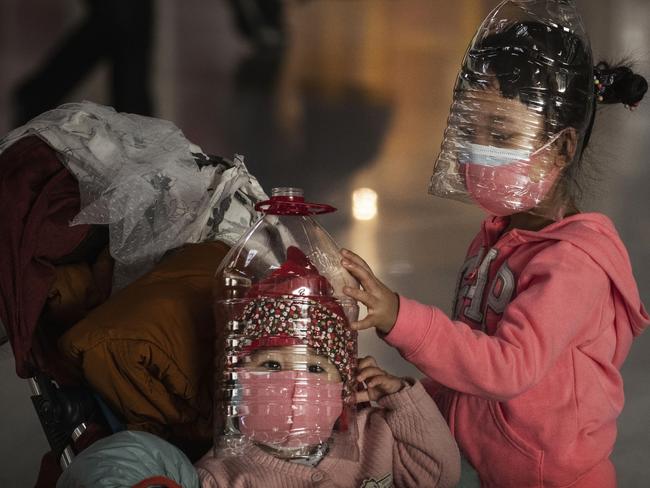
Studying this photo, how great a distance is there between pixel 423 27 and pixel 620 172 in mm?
998

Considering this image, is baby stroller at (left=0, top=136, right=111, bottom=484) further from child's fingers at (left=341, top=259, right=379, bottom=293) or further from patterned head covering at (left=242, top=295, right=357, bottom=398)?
child's fingers at (left=341, top=259, right=379, bottom=293)

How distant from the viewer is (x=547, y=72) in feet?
5.31

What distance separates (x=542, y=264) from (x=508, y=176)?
169 mm

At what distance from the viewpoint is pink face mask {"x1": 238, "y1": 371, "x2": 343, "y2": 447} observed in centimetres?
145

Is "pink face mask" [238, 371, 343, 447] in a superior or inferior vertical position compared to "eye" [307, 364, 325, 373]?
inferior

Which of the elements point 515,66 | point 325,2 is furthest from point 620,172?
point 515,66

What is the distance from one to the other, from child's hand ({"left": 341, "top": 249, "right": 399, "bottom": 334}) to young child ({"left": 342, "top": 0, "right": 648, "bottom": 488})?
137 millimetres

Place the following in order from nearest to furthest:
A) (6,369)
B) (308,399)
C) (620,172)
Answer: (308,399) → (6,369) → (620,172)

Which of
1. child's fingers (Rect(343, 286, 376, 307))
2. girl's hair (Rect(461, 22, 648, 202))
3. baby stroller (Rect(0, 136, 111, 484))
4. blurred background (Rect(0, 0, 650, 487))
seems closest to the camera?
child's fingers (Rect(343, 286, 376, 307))

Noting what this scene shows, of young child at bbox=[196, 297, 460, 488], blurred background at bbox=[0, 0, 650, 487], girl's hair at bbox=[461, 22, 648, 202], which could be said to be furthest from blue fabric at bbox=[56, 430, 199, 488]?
blurred background at bbox=[0, 0, 650, 487]

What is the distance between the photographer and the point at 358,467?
5.25 ft

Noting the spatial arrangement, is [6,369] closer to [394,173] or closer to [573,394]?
[394,173]

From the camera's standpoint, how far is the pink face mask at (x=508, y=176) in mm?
1633

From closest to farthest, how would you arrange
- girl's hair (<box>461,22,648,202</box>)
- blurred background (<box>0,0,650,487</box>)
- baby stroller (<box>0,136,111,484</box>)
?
baby stroller (<box>0,136,111,484</box>)
girl's hair (<box>461,22,648,202</box>)
blurred background (<box>0,0,650,487</box>)
